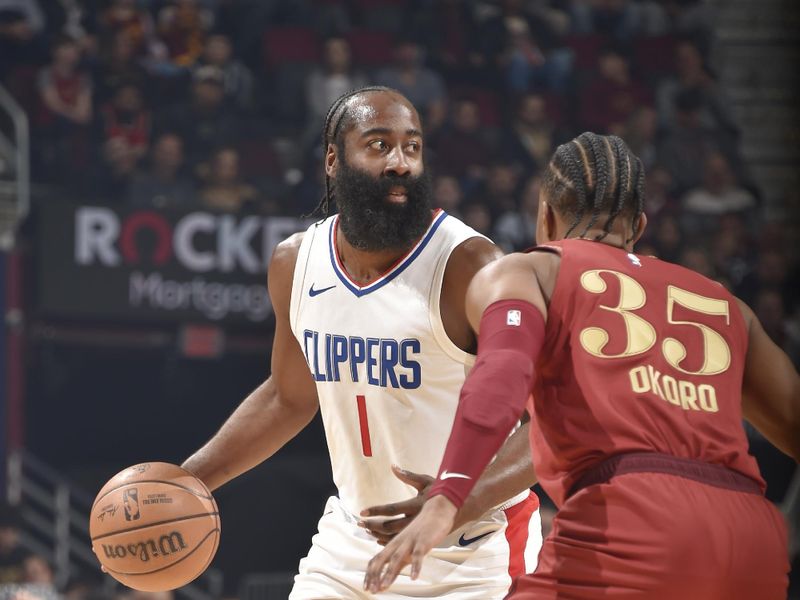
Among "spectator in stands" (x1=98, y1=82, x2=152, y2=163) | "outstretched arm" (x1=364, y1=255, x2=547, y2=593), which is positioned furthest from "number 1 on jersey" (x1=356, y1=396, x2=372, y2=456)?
"spectator in stands" (x1=98, y1=82, x2=152, y2=163)

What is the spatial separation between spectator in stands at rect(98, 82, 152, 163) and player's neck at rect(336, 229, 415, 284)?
5746 mm

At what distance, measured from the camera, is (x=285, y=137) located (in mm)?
9695

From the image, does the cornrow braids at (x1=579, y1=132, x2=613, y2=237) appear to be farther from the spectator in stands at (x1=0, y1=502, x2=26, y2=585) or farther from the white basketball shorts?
the spectator in stands at (x1=0, y1=502, x2=26, y2=585)

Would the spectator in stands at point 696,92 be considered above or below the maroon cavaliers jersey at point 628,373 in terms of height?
below

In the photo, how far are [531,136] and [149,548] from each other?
764 cm

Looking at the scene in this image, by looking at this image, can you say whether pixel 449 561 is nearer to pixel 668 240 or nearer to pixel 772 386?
pixel 772 386

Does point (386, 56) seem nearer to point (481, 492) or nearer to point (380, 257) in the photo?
point (380, 257)

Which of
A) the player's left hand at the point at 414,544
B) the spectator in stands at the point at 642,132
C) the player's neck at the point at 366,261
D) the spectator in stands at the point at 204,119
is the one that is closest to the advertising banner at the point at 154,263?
the spectator in stands at the point at 204,119

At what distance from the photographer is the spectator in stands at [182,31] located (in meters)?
9.78

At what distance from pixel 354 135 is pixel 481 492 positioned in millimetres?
1122

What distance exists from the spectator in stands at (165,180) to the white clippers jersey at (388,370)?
5.40 metres

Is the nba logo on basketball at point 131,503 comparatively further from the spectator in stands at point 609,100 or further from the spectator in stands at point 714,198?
the spectator in stands at point 609,100

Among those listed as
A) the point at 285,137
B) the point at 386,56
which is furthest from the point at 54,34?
the point at 386,56

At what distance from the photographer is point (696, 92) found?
441 inches
